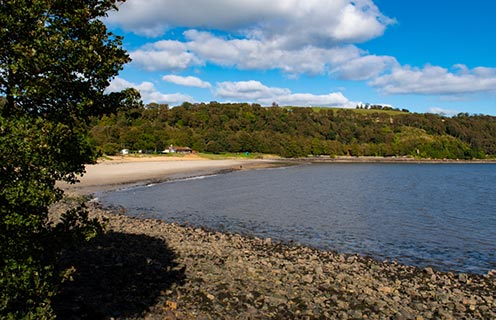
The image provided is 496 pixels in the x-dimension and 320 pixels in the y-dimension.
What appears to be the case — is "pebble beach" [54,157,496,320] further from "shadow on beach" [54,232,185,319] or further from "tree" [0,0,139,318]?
"tree" [0,0,139,318]

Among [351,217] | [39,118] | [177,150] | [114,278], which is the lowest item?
[351,217]

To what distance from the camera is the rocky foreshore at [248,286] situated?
11352 mm

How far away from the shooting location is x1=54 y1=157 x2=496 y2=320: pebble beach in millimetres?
11359

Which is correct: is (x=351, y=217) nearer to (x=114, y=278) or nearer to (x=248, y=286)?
(x=248, y=286)

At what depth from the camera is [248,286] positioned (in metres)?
13.6

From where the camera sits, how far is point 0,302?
6.52 metres

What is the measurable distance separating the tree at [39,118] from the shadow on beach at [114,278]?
3351 mm

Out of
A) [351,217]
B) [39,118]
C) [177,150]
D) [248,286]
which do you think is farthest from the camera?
[177,150]

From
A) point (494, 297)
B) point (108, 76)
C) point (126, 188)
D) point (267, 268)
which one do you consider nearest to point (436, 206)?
→ point (494, 297)

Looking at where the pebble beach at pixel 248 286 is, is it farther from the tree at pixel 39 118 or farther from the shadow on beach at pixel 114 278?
the tree at pixel 39 118

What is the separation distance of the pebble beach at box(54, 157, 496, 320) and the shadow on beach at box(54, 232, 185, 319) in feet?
0.09

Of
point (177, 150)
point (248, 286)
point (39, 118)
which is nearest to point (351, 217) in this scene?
point (248, 286)

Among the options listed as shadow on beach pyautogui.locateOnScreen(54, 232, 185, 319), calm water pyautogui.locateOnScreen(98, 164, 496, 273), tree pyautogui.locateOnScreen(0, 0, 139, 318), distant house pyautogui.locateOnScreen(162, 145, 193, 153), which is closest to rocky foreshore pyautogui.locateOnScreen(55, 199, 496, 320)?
shadow on beach pyautogui.locateOnScreen(54, 232, 185, 319)

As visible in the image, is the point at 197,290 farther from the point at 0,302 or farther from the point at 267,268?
the point at 0,302
